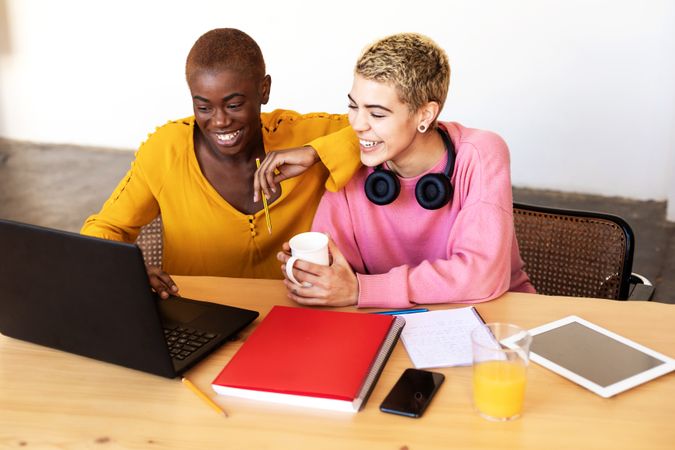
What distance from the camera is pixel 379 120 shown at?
175cm

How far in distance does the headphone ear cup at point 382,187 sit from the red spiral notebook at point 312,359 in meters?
0.35

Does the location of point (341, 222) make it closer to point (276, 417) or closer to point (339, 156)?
point (339, 156)

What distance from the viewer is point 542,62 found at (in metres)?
4.39

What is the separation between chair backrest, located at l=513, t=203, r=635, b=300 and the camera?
1994 millimetres

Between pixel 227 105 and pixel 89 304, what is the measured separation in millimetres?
799

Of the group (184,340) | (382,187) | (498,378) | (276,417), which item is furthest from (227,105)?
(498,378)

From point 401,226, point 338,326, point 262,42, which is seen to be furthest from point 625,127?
point 338,326

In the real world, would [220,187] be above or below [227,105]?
below

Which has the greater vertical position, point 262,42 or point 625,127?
point 262,42

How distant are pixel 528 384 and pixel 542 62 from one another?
3.39m

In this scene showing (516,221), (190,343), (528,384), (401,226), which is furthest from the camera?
(516,221)

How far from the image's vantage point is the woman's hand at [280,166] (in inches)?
72.1

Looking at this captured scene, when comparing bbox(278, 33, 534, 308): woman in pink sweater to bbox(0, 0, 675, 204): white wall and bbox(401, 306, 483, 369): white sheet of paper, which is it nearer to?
bbox(401, 306, 483, 369): white sheet of paper

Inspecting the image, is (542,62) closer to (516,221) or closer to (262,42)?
(262,42)
